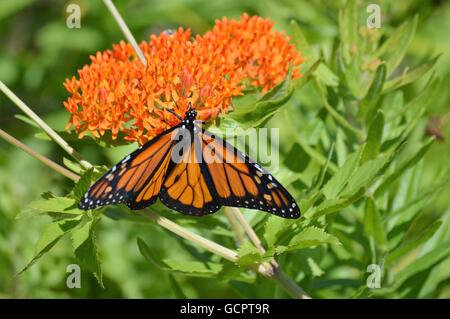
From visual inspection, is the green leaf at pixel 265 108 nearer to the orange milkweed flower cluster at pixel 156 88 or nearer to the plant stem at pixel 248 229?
the orange milkweed flower cluster at pixel 156 88

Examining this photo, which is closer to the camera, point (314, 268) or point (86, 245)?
point (86, 245)

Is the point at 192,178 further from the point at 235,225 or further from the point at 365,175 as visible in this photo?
the point at 365,175

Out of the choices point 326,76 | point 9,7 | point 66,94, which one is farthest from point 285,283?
point 9,7

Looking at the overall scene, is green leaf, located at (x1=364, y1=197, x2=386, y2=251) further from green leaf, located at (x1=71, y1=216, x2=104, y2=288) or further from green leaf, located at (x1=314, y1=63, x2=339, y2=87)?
green leaf, located at (x1=71, y1=216, x2=104, y2=288)

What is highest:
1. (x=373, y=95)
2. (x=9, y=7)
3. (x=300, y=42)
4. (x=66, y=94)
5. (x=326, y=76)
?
(x=9, y=7)

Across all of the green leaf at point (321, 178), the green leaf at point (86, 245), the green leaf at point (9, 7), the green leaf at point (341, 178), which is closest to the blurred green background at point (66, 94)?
the green leaf at point (9, 7)

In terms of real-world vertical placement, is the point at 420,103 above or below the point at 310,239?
above
